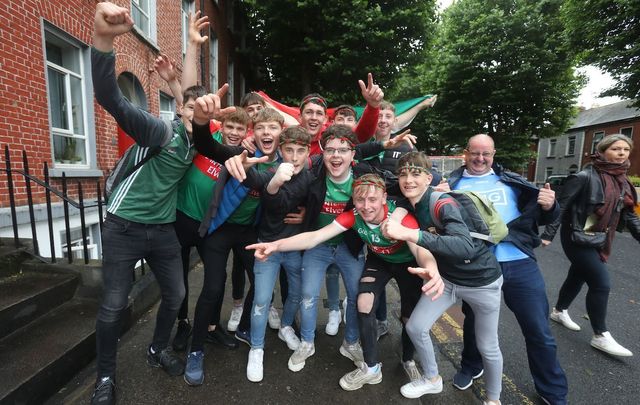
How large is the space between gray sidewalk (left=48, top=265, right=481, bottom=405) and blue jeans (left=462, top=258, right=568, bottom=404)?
502 mm

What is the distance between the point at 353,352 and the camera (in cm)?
281

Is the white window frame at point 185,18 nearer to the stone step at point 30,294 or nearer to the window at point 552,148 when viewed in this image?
the stone step at point 30,294

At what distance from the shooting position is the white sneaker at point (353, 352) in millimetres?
2764

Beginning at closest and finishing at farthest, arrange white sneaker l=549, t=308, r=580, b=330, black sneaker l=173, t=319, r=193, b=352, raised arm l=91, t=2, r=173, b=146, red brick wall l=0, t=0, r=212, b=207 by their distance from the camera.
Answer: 1. raised arm l=91, t=2, r=173, b=146
2. black sneaker l=173, t=319, r=193, b=352
3. white sneaker l=549, t=308, r=580, b=330
4. red brick wall l=0, t=0, r=212, b=207

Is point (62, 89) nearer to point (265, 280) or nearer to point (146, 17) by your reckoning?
point (146, 17)

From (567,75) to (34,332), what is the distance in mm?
19367

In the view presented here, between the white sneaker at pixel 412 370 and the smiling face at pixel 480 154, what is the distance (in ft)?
5.47

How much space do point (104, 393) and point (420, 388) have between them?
2.25 m

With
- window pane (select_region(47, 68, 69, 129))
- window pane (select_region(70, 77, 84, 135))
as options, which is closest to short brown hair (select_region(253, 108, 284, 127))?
window pane (select_region(47, 68, 69, 129))

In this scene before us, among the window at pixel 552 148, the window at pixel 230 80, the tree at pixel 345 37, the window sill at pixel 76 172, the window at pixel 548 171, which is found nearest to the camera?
the window sill at pixel 76 172

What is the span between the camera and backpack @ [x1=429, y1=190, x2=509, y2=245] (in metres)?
2.16

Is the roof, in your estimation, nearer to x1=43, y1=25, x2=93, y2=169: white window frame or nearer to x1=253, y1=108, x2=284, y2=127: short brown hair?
x1=253, y1=108, x2=284, y2=127: short brown hair

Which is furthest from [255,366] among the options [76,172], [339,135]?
[76,172]

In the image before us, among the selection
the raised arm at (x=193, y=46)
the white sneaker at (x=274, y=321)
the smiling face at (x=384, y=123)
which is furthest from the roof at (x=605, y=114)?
the raised arm at (x=193, y=46)
